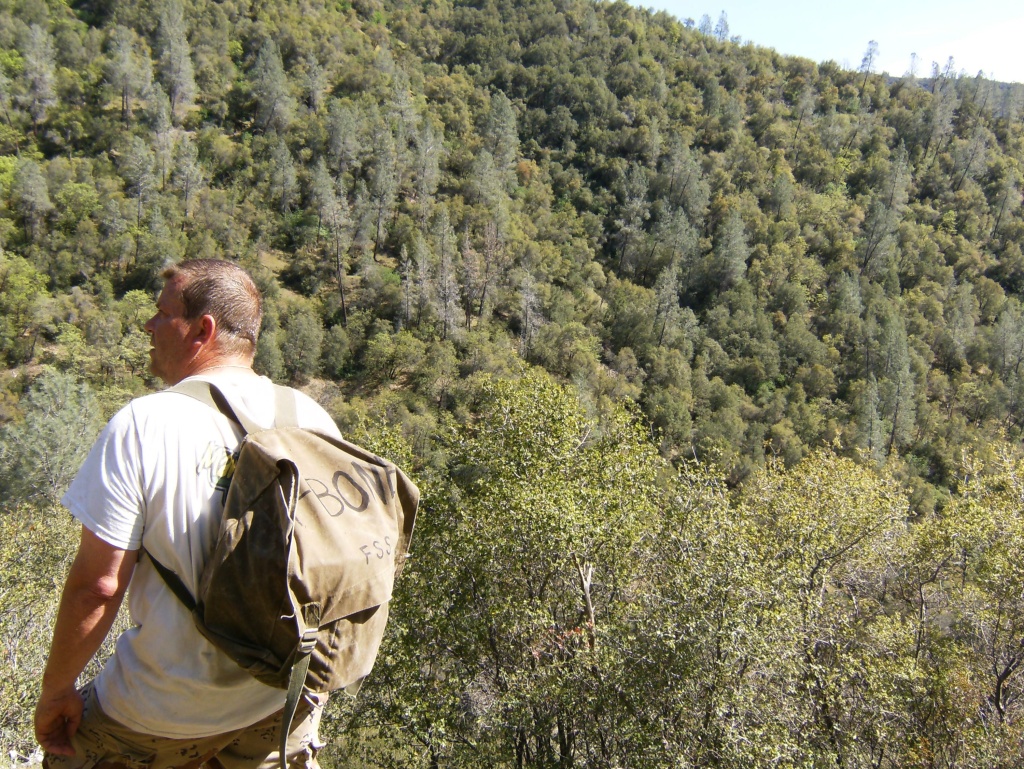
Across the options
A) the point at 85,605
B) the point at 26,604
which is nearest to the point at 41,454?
the point at 26,604

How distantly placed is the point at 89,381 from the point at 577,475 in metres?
40.5

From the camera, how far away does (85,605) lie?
1.53 metres

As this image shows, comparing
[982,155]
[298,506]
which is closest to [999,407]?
[982,155]

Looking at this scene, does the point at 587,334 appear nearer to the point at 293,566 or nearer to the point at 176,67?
the point at 176,67

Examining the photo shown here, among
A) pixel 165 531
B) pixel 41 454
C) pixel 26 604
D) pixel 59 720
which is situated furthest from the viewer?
pixel 41 454

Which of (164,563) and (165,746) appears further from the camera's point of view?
(165,746)

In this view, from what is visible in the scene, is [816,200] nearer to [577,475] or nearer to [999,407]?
[999,407]

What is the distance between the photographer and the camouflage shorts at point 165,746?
1.71m

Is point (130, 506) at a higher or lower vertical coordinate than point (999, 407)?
higher

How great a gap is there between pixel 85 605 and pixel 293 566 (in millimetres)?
592

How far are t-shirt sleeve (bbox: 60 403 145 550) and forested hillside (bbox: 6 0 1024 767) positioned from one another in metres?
5.93

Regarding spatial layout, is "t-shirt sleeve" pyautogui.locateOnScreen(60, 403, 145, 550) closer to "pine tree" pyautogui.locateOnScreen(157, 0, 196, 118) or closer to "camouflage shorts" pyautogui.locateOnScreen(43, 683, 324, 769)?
"camouflage shorts" pyautogui.locateOnScreen(43, 683, 324, 769)

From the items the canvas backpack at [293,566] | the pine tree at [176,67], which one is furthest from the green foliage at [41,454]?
the pine tree at [176,67]

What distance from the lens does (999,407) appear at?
55281mm
